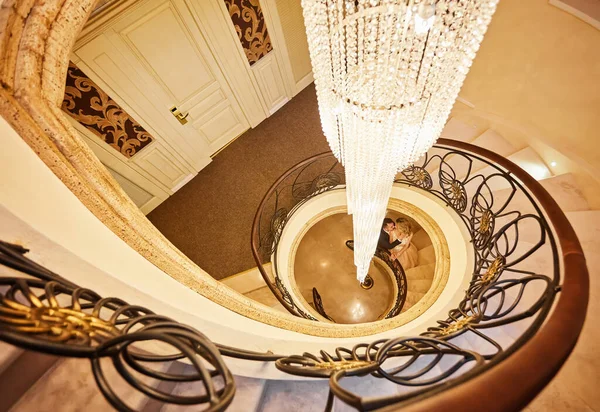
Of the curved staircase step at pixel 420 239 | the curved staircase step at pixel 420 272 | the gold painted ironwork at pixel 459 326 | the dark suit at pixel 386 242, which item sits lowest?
the curved staircase step at pixel 420 272

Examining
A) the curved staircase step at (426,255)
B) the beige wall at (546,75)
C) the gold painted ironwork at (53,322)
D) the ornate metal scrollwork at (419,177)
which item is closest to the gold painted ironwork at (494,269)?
the beige wall at (546,75)

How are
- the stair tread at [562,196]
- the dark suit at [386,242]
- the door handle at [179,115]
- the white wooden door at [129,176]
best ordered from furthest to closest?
the dark suit at [386,242], the door handle at [179,115], the white wooden door at [129,176], the stair tread at [562,196]

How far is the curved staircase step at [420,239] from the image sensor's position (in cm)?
589

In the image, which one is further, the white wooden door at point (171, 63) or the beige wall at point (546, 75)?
the white wooden door at point (171, 63)

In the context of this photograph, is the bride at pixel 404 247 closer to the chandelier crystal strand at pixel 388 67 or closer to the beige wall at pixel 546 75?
the beige wall at pixel 546 75

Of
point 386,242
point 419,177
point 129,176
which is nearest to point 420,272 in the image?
point 386,242

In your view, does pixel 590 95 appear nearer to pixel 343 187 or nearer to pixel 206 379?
pixel 343 187

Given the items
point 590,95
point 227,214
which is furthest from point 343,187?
point 590,95

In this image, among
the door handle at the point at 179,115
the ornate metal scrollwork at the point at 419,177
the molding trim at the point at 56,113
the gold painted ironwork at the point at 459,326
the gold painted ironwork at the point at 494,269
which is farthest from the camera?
the ornate metal scrollwork at the point at 419,177

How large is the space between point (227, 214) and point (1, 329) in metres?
4.62

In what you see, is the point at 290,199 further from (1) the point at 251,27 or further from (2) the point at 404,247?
(1) the point at 251,27

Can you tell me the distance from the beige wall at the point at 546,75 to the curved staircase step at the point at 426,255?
247cm

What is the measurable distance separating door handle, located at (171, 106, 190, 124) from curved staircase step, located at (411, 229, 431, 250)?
4.52m

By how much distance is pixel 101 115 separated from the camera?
12.2 ft
